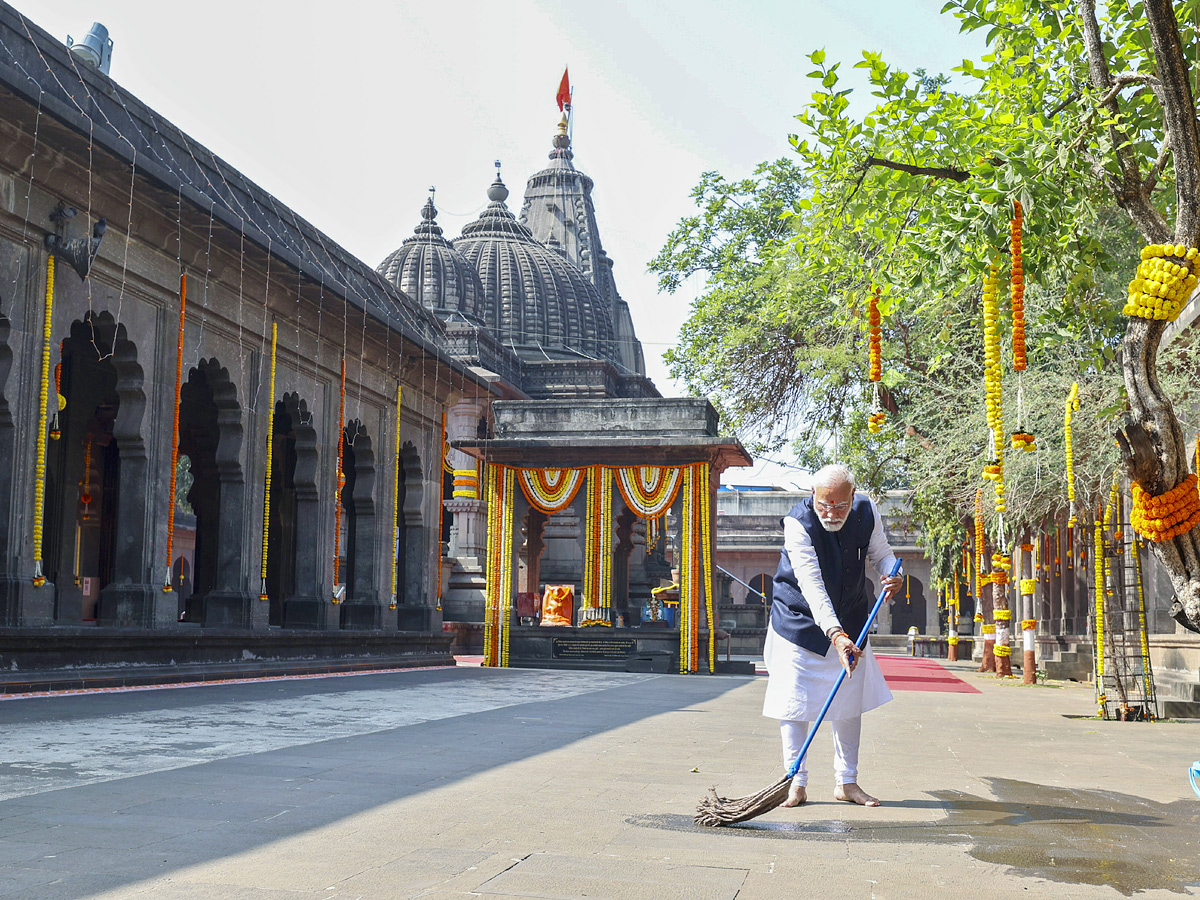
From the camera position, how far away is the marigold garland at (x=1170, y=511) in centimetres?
607

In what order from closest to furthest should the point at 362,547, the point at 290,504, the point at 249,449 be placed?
the point at 249,449 → the point at 362,547 → the point at 290,504

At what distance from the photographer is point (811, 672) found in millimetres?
5863

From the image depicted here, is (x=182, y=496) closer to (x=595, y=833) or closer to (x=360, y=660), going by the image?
(x=360, y=660)

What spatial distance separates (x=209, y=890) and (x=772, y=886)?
1795mm

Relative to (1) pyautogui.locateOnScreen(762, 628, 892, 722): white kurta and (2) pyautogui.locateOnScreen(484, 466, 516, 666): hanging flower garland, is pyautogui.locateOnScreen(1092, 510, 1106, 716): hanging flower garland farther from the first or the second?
(2) pyautogui.locateOnScreen(484, 466, 516, 666): hanging flower garland

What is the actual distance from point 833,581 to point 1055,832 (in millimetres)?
1487

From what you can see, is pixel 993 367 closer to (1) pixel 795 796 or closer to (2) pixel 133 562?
(1) pixel 795 796

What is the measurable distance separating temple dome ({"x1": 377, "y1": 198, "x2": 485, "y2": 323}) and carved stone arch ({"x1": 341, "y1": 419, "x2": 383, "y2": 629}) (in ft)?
57.5

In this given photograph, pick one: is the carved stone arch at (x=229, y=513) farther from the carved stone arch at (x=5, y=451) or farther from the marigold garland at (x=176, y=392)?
the carved stone arch at (x=5, y=451)

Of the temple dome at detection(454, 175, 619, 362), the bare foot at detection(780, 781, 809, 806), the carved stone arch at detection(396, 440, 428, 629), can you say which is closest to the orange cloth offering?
the carved stone arch at detection(396, 440, 428, 629)

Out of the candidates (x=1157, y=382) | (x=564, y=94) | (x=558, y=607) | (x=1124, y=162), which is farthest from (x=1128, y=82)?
(x=564, y=94)

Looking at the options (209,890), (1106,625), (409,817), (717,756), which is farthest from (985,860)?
(1106,625)

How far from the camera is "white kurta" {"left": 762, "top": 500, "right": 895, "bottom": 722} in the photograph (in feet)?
18.9

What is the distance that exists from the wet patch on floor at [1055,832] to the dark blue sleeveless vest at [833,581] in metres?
0.83
